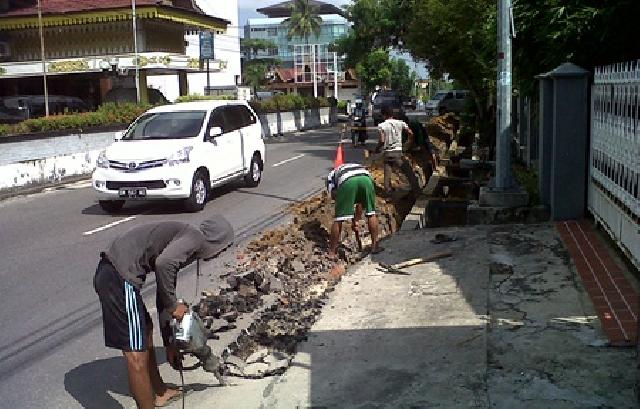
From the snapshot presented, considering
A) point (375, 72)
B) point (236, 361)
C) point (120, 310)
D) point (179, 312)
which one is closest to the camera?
point (120, 310)

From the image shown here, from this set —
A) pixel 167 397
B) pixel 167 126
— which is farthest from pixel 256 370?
pixel 167 126

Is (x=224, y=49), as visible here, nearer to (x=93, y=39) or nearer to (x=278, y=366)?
(x=93, y=39)

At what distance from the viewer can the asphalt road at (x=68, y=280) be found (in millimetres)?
5211

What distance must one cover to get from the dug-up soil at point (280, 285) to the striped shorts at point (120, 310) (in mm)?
1147

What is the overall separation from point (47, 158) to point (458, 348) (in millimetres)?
14414

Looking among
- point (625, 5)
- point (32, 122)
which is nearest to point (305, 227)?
Answer: point (625, 5)

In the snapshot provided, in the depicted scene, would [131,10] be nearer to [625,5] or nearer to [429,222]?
[429,222]

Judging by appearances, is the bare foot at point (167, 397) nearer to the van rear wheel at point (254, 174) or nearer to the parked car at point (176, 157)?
the parked car at point (176, 157)

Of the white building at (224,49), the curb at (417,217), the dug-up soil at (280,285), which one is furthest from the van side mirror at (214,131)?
the white building at (224,49)

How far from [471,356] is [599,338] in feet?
2.97

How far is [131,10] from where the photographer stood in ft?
94.6

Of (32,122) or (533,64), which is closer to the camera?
(533,64)

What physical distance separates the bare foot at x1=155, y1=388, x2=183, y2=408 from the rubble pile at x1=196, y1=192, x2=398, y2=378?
484 mm

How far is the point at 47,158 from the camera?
1733 cm
